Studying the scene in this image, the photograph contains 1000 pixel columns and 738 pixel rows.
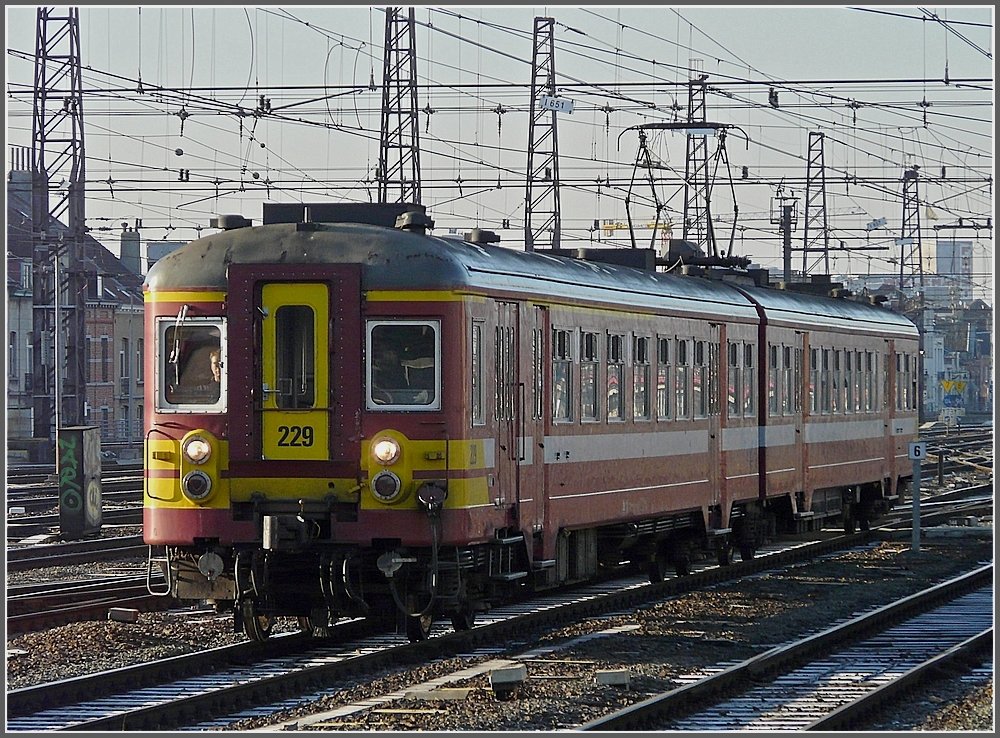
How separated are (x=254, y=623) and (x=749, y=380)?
32.1ft

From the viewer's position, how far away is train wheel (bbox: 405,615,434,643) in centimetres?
1548

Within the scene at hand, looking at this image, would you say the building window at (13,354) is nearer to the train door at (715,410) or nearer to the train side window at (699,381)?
the train door at (715,410)

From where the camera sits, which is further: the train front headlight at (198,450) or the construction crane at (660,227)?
the construction crane at (660,227)

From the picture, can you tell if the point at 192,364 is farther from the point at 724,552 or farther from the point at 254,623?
the point at 724,552

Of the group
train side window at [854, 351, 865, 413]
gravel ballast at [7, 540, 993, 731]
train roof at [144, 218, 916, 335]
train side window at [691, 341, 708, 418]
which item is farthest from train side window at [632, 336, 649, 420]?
train side window at [854, 351, 865, 413]

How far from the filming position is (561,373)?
17.1 m

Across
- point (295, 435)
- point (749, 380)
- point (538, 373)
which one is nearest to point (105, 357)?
point (749, 380)

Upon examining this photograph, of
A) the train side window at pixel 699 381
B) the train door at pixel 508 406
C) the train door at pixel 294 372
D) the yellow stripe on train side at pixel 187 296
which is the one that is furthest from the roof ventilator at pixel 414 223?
the train side window at pixel 699 381

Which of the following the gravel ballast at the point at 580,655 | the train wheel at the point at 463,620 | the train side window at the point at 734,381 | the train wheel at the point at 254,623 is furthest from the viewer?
the train side window at the point at 734,381

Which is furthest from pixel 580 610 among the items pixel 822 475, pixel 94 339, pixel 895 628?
pixel 94 339

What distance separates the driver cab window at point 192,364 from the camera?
48.0 ft

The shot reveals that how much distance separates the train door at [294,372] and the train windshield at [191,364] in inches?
15.1

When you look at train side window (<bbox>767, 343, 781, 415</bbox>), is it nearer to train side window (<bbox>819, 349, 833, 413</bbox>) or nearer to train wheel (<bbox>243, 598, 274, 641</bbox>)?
train side window (<bbox>819, 349, 833, 413</bbox>)

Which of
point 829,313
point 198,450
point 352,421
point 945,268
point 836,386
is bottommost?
point 198,450
